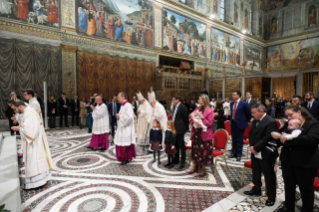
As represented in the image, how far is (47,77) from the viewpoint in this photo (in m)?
Result: 10.1

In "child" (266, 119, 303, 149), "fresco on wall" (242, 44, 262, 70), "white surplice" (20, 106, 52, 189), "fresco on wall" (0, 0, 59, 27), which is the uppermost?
"fresco on wall" (242, 44, 262, 70)

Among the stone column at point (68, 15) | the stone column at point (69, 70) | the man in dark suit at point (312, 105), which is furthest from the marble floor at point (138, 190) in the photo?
the stone column at point (68, 15)

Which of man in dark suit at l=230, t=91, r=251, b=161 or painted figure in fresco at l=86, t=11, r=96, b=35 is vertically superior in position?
painted figure in fresco at l=86, t=11, r=96, b=35

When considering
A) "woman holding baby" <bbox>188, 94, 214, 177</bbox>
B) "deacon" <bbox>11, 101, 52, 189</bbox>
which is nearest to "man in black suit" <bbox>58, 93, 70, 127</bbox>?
"deacon" <bbox>11, 101, 52, 189</bbox>

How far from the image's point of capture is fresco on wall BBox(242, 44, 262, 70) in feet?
80.6

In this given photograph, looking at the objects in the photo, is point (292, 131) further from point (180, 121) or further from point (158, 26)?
point (158, 26)

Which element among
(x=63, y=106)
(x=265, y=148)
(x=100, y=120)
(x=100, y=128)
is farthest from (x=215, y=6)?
(x=265, y=148)

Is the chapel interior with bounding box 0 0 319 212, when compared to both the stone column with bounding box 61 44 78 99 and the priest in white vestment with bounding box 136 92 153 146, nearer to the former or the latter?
the stone column with bounding box 61 44 78 99

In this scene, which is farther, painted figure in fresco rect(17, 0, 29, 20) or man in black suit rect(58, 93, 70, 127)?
man in black suit rect(58, 93, 70, 127)

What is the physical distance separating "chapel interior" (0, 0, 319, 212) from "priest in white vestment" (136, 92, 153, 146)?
1.57ft

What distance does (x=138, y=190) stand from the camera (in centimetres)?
359

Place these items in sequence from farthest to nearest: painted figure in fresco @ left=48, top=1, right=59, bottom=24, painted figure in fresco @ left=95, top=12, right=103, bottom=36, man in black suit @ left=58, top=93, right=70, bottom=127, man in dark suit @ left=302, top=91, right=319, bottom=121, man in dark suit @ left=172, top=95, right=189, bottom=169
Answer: painted figure in fresco @ left=95, top=12, right=103, bottom=36 → painted figure in fresco @ left=48, top=1, right=59, bottom=24 → man in black suit @ left=58, top=93, right=70, bottom=127 → man in dark suit @ left=302, top=91, right=319, bottom=121 → man in dark suit @ left=172, top=95, right=189, bottom=169

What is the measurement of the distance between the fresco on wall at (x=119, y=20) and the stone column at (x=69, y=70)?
1.59 meters

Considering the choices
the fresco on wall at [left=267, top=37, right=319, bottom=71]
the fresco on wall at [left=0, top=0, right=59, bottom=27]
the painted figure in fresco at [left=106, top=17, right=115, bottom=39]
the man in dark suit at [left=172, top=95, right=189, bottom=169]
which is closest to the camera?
the man in dark suit at [left=172, top=95, right=189, bottom=169]
